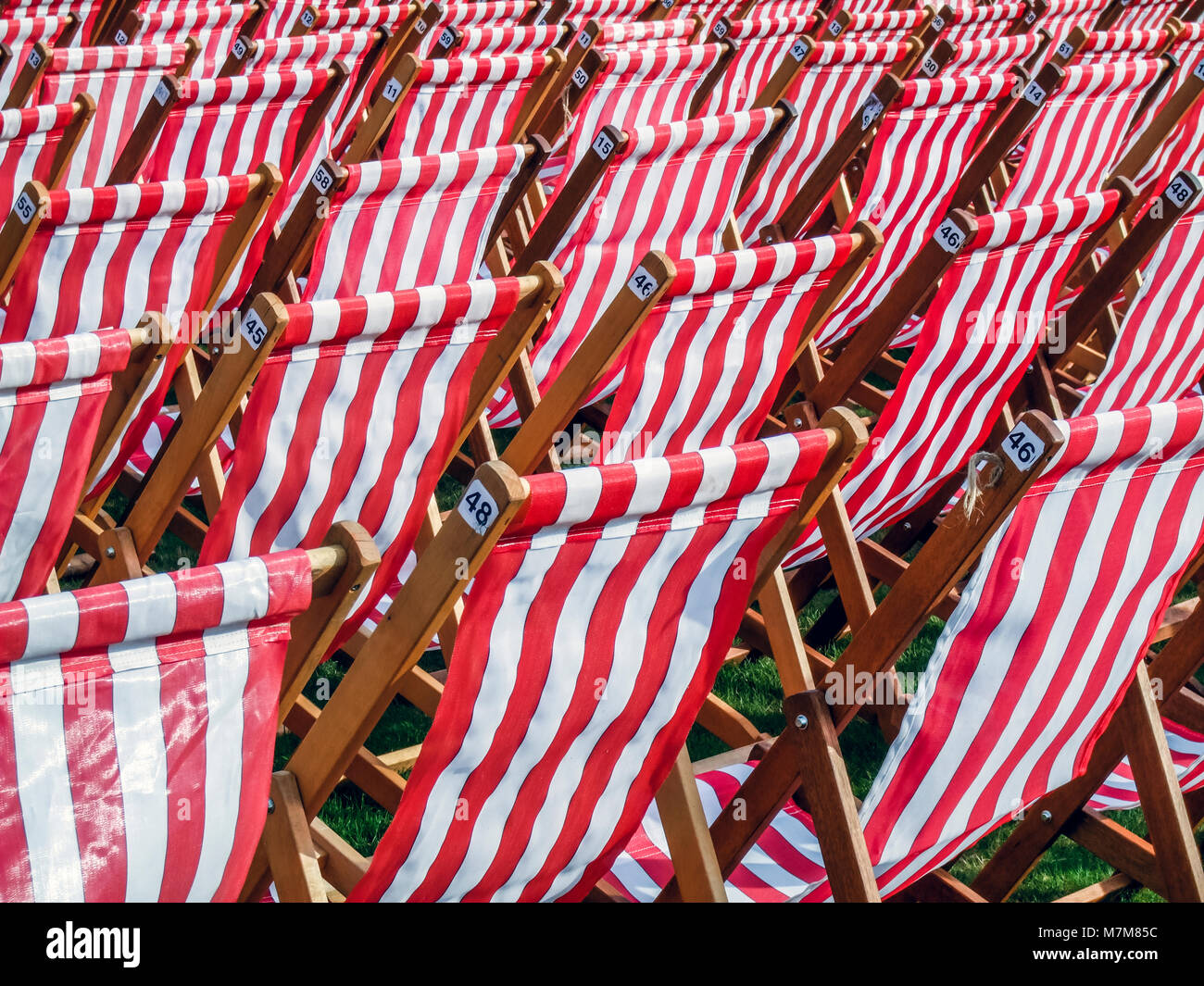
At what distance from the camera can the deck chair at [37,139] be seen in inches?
141

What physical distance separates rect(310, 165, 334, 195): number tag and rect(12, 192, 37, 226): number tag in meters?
0.60

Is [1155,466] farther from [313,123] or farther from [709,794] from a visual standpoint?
[313,123]

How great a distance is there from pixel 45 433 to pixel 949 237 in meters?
1.64

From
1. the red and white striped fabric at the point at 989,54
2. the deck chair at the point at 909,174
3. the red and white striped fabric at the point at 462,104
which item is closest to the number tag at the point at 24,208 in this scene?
the red and white striped fabric at the point at 462,104

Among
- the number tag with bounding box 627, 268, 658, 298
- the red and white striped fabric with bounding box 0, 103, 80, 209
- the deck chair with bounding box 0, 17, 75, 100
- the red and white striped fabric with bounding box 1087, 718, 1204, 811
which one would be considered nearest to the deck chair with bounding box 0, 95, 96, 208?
the red and white striped fabric with bounding box 0, 103, 80, 209

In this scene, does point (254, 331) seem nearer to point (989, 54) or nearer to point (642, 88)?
point (642, 88)

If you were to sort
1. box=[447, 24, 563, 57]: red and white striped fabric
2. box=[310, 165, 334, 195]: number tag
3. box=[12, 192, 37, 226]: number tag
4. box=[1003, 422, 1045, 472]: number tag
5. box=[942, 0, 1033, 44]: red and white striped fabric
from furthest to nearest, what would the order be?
box=[942, 0, 1033, 44]: red and white striped fabric
box=[447, 24, 563, 57]: red and white striped fabric
box=[310, 165, 334, 195]: number tag
box=[12, 192, 37, 226]: number tag
box=[1003, 422, 1045, 472]: number tag

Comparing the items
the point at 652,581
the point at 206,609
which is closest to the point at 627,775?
the point at 652,581

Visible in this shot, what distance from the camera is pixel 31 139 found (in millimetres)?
3666

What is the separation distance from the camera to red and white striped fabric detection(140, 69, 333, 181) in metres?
3.89

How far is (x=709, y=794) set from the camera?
2.66 m

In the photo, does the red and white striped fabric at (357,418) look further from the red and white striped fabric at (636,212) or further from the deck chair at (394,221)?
the red and white striped fabric at (636,212)

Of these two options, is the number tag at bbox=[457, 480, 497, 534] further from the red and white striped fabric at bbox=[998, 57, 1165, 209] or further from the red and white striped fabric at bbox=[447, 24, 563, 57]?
the red and white striped fabric at bbox=[447, 24, 563, 57]

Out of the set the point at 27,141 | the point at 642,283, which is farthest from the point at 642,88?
the point at 642,283
